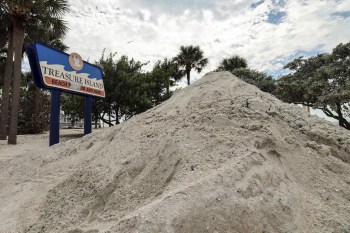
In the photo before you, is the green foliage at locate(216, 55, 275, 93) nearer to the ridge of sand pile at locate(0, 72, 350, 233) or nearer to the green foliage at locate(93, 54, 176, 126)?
the green foliage at locate(93, 54, 176, 126)

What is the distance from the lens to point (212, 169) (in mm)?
3059

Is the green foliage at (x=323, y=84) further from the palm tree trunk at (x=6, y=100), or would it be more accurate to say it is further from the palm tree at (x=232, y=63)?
→ the palm tree trunk at (x=6, y=100)

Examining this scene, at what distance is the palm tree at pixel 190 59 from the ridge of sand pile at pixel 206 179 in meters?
23.4

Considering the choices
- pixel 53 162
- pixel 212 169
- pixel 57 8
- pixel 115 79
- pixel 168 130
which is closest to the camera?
pixel 212 169

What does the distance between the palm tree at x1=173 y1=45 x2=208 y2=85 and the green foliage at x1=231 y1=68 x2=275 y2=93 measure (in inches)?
285

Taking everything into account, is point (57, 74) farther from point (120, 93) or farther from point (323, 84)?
point (323, 84)

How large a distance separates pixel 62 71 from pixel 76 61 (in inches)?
35.6

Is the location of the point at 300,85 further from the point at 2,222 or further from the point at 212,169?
the point at 2,222

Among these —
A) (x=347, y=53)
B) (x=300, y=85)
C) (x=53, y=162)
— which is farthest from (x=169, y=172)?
(x=347, y=53)

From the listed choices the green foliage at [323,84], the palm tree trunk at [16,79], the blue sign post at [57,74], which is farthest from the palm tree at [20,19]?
the green foliage at [323,84]

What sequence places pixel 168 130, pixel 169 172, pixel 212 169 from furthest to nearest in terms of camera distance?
pixel 168 130 → pixel 169 172 → pixel 212 169

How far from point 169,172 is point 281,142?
1.52 meters

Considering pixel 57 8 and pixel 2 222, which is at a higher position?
pixel 57 8

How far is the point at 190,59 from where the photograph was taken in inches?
1110
